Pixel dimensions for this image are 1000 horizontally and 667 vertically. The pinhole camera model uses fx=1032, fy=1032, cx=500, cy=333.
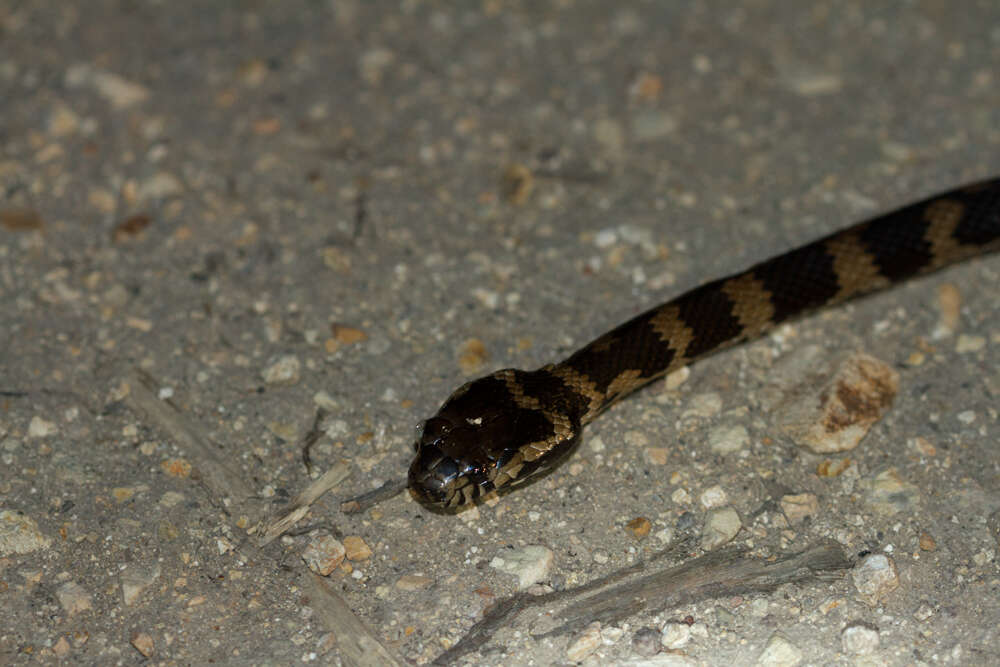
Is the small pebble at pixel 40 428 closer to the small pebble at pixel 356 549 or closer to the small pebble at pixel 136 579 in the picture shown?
the small pebble at pixel 136 579

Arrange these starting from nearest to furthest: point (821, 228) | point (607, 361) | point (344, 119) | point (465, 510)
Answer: point (465, 510), point (607, 361), point (821, 228), point (344, 119)

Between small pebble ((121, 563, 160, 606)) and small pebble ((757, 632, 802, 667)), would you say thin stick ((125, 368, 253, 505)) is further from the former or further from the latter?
small pebble ((757, 632, 802, 667))

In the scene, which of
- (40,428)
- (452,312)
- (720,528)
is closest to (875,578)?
(720,528)

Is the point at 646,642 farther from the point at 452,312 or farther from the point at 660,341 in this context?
the point at 452,312

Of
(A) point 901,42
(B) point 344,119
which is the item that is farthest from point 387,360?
(A) point 901,42

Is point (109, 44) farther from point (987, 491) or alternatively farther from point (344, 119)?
point (987, 491)

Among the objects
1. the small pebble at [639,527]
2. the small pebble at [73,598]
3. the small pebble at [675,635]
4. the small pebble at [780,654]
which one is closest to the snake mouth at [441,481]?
the small pebble at [639,527]
